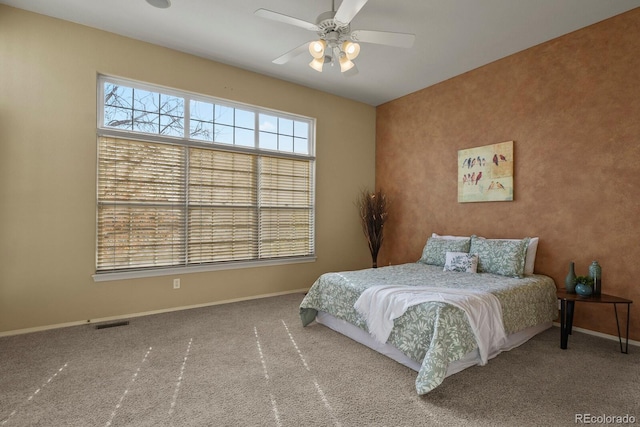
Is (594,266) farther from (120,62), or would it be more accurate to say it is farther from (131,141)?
(120,62)

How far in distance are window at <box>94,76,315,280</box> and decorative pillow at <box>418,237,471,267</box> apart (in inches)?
67.7

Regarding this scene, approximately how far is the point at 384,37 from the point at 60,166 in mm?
3348

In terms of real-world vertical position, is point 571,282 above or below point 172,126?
below

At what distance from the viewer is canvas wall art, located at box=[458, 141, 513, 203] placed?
3896 mm

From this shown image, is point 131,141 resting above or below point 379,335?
above

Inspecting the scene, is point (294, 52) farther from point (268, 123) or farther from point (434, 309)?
point (434, 309)

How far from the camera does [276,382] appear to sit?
2232 millimetres

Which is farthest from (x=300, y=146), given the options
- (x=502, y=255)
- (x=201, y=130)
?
(x=502, y=255)

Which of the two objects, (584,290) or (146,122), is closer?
(584,290)

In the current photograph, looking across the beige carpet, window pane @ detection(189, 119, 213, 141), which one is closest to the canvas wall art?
the beige carpet

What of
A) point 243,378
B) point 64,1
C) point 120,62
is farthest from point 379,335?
point 64,1

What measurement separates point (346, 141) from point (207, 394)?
4188mm

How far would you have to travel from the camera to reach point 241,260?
14.2 ft

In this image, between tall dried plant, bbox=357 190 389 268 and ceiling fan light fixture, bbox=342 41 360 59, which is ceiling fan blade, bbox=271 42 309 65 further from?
tall dried plant, bbox=357 190 389 268
